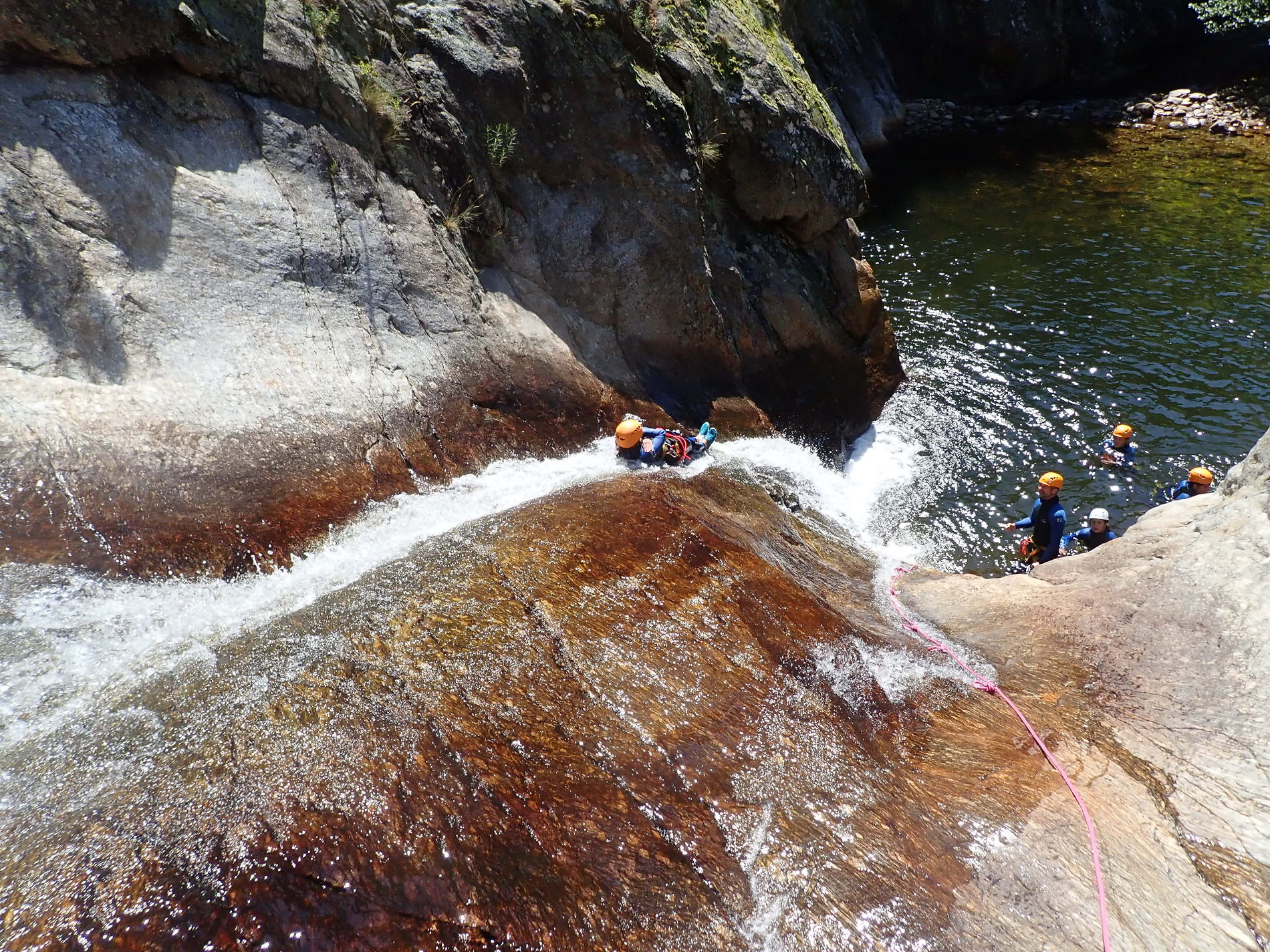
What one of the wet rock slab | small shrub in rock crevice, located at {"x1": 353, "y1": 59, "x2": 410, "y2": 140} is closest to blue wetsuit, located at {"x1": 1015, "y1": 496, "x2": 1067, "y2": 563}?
the wet rock slab

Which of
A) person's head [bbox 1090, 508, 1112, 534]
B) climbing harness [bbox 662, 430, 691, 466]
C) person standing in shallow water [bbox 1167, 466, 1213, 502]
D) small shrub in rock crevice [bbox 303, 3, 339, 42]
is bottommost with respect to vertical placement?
person's head [bbox 1090, 508, 1112, 534]

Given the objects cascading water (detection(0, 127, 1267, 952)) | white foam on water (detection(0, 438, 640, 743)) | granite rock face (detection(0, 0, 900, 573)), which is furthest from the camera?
granite rock face (detection(0, 0, 900, 573))

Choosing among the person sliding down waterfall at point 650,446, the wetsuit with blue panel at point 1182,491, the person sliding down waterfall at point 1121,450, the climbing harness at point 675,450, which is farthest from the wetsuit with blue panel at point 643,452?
the person sliding down waterfall at point 1121,450

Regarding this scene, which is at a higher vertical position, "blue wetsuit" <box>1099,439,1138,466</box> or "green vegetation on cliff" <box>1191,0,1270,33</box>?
"green vegetation on cliff" <box>1191,0,1270,33</box>

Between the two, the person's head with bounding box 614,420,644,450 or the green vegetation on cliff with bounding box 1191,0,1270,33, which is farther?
the green vegetation on cliff with bounding box 1191,0,1270,33

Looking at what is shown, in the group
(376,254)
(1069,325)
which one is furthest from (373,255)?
(1069,325)

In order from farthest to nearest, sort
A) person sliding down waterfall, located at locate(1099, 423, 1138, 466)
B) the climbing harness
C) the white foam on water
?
1. person sliding down waterfall, located at locate(1099, 423, 1138, 466)
2. the climbing harness
3. the white foam on water

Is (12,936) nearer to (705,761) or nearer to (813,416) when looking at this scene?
(705,761)

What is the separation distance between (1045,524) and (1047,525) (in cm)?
2

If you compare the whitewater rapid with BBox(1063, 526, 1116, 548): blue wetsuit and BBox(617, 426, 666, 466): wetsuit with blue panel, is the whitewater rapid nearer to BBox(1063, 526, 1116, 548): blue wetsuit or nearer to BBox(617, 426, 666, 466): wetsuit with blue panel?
BBox(617, 426, 666, 466): wetsuit with blue panel

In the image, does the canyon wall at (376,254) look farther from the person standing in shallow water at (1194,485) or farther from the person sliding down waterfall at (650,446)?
the person standing in shallow water at (1194,485)

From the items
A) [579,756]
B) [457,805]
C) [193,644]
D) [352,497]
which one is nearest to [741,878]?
[579,756]

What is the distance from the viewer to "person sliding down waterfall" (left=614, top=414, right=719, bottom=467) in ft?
31.8

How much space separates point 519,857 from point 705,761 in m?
1.47
